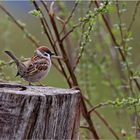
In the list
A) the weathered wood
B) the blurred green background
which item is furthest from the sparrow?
the weathered wood

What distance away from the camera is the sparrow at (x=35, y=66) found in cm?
372

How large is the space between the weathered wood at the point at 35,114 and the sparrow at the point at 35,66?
3.76 ft

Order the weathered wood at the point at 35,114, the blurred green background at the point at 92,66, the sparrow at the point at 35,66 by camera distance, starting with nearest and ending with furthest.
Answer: the weathered wood at the point at 35,114
the sparrow at the point at 35,66
the blurred green background at the point at 92,66

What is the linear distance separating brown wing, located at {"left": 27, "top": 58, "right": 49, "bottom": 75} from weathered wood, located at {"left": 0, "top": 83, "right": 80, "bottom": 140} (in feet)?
4.06

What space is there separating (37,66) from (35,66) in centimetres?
3

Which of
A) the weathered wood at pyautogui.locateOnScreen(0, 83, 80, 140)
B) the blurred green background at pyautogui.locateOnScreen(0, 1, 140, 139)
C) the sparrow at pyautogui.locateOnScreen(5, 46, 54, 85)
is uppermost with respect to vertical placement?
the blurred green background at pyautogui.locateOnScreen(0, 1, 140, 139)

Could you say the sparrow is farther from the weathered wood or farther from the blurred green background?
the weathered wood

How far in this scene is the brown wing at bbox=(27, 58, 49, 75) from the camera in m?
3.79

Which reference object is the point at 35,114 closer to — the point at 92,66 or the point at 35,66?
the point at 35,66

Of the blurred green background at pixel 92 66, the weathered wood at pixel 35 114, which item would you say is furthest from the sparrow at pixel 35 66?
the weathered wood at pixel 35 114

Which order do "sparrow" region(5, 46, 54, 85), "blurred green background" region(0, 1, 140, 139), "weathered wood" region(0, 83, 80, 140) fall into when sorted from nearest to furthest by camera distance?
"weathered wood" region(0, 83, 80, 140) → "sparrow" region(5, 46, 54, 85) → "blurred green background" region(0, 1, 140, 139)

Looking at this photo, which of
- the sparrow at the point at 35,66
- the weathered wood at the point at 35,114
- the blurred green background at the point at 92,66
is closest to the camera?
the weathered wood at the point at 35,114

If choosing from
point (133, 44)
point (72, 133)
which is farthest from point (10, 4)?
point (72, 133)

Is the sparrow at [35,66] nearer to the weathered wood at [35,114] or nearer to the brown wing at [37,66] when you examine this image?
the brown wing at [37,66]
